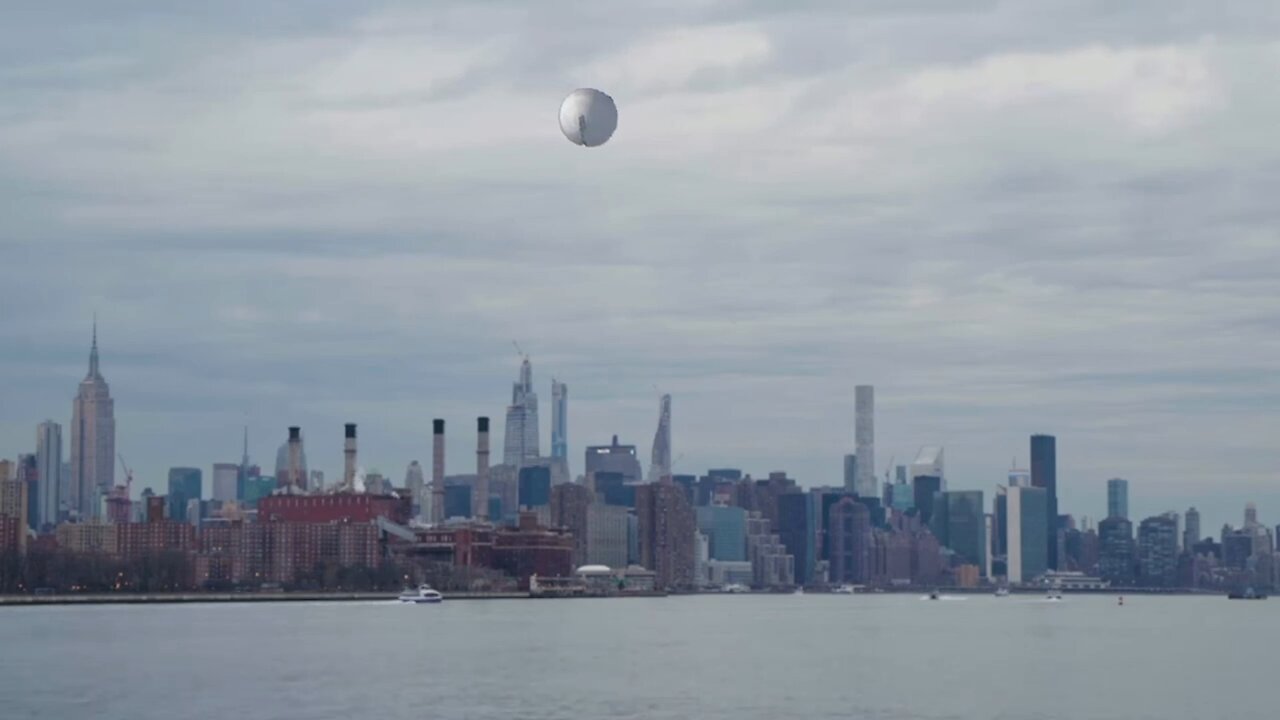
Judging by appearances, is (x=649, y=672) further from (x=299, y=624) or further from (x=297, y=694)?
(x=299, y=624)

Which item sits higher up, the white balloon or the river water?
the white balloon

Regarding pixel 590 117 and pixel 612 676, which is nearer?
pixel 590 117

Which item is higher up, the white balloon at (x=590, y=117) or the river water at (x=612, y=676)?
the white balloon at (x=590, y=117)

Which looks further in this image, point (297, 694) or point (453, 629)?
point (453, 629)

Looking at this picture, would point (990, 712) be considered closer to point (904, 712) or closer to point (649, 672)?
point (904, 712)

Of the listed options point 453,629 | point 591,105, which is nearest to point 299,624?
point 453,629

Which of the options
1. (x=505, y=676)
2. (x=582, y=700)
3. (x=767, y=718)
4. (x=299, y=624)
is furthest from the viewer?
(x=299, y=624)

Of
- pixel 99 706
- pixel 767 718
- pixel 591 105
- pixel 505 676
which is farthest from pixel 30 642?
pixel 591 105

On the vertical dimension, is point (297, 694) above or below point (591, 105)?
below

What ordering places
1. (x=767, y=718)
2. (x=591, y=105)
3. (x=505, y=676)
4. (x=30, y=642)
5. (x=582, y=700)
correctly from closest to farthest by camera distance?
1. (x=591, y=105)
2. (x=767, y=718)
3. (x=582, y=700)
4. (x=505, y=676)
5. (x=30, y=642)
